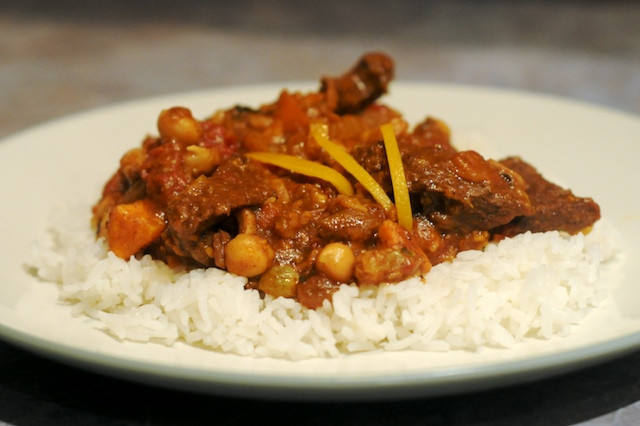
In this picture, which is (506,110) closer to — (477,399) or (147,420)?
(477,399)

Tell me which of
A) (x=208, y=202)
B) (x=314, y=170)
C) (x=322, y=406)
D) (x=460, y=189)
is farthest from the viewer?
(x=314, y=170)

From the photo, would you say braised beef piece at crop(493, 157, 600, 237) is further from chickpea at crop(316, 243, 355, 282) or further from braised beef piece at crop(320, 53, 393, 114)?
braised beef piece at crop(320, 53, 393, 114)

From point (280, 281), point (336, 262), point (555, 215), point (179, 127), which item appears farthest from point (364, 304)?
point (179, 127)

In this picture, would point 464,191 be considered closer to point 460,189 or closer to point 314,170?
point 460,189

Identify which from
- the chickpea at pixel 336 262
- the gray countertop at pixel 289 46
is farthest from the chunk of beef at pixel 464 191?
the gray countertop at pixel 289 46

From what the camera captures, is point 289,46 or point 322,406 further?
point 289,46

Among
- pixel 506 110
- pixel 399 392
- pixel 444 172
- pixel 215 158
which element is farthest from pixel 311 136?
pixel 506 110

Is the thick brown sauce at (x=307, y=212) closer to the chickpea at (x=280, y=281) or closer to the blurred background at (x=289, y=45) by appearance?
the chickpea at (x=280, y=281)
